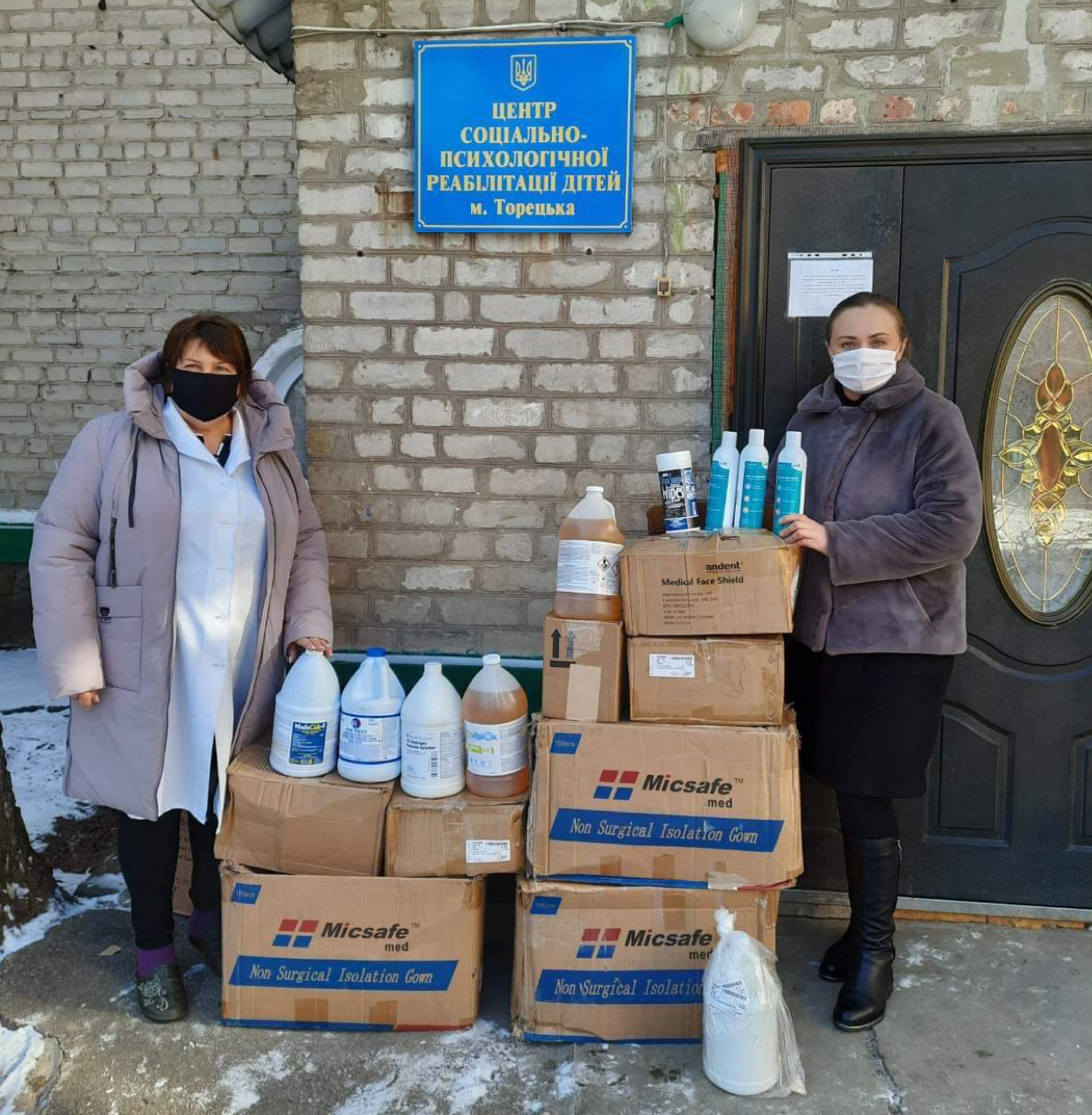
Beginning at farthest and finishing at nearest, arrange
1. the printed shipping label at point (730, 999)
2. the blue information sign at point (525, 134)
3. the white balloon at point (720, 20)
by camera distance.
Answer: the blue information sign at point (525, 134) → the white balloon at point (720, 20) → the printed shipping label at point (730, 999)

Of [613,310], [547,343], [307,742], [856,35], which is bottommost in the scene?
[307,742]

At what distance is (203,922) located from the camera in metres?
2.93

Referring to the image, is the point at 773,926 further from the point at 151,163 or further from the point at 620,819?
the point at 151,163

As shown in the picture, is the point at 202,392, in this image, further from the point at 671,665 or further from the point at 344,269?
the point at 671,665

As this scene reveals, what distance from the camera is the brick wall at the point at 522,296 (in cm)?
296

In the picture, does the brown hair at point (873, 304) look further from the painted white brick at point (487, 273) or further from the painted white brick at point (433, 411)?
the painted white brick at point (433, 411)

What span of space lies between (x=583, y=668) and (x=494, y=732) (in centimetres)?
30

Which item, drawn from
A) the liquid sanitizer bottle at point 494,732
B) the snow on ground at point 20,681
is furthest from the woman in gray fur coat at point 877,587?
the snow on ground at point 20,681

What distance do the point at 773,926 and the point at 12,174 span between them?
228 inches

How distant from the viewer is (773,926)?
249cm

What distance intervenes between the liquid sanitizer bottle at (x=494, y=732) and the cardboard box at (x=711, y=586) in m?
0.39

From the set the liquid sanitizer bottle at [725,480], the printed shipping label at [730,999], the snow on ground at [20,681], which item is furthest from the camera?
the snow on ground at [20,681]

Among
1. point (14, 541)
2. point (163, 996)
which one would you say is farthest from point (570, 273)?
point (14, 541)

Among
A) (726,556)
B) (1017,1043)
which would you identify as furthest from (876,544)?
(1017,1043)
